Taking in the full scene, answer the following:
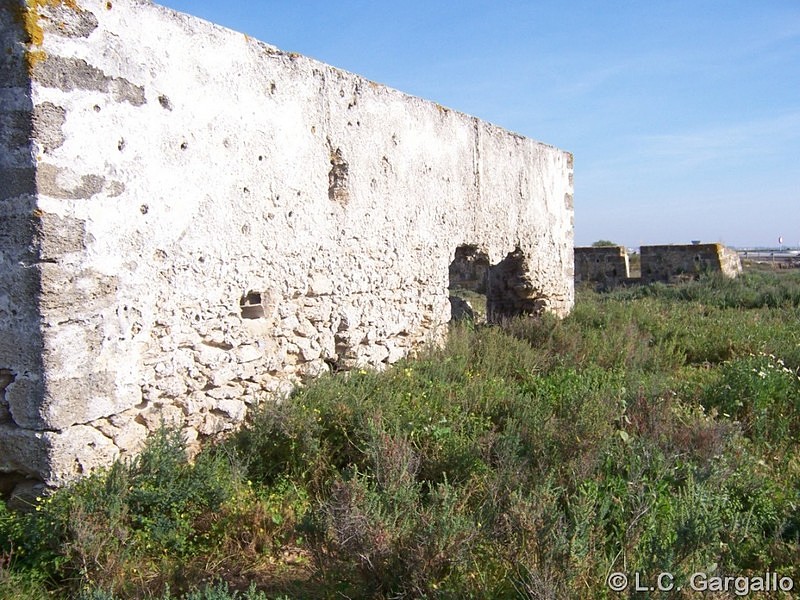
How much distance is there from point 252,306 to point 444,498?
212cm

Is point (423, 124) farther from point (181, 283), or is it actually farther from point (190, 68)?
point (181, 283)

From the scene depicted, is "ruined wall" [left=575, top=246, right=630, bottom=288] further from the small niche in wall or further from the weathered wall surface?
the small niche in wall

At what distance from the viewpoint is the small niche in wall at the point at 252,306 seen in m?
4.52

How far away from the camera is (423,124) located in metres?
6.14

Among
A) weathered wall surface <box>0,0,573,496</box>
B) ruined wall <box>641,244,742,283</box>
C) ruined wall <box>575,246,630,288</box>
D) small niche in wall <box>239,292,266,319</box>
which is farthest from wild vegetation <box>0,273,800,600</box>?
ruined wall <box>575,246,630,288</box>

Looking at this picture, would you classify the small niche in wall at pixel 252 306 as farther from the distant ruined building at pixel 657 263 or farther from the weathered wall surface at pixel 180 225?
the distant ruined building at pixel 657 263

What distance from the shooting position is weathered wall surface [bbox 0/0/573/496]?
11.0 feet

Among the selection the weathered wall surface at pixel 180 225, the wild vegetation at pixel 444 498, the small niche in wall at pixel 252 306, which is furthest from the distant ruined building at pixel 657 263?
the small niche in wall at pixel 252 306

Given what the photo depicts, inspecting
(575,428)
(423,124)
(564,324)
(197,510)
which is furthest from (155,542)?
(564,324)

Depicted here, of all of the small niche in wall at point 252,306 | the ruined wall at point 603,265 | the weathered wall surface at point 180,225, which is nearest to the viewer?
the weathered wall surface at point 180,225

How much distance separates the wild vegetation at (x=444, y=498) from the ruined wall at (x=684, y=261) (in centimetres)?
886

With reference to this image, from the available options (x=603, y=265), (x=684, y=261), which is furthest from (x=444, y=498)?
(x=603, y=265)

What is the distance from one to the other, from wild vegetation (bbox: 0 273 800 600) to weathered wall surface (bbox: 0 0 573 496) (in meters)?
0.34

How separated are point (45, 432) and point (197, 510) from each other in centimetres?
83
